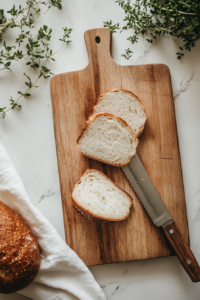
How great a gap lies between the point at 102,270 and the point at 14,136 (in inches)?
54.2

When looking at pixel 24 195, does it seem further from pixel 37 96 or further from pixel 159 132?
pixel 159 132

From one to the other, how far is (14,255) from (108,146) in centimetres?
103

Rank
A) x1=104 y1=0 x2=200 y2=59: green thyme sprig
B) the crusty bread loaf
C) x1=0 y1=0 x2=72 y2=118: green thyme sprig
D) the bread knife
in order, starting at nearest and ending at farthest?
the crusty bread loaf
x1=104 y1=0 x2=200 y2=59: green thyme sprig
the bread knife
x1=0 y1=0 x2=72 y2=118: green thyme sprig

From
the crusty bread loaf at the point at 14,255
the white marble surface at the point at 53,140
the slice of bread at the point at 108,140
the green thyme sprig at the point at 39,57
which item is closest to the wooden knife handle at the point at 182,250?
the white marble surface at the point at 53,140

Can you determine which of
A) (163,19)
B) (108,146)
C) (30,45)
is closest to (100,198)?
(108,146)

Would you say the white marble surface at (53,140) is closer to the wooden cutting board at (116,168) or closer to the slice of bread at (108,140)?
the wooden cutting board at (116,168)

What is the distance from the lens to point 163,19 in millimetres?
2053

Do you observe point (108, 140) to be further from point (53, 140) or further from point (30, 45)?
point (30, 45)

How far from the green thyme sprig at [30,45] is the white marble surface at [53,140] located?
0.21 feet

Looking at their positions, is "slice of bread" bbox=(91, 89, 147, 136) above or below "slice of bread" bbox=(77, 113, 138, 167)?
above

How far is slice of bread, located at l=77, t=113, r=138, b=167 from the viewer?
1847 mm

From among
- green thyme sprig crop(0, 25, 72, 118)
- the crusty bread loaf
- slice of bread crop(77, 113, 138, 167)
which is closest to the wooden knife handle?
slice of bread crop(77, 113, 138, 167)

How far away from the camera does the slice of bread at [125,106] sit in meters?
1.89

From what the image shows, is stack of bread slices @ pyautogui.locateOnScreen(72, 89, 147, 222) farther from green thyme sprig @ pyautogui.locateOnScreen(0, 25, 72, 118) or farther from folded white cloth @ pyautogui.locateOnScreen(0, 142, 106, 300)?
green thyme sprig @ pyautogui.locateOnScreen(0, 25, 72, 118)
